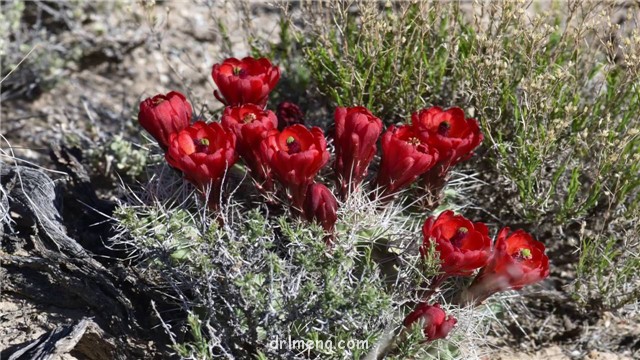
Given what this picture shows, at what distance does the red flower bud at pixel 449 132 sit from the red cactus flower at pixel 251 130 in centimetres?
52

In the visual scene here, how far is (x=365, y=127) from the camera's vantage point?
8.70ft

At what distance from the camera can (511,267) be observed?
2504 millimetres

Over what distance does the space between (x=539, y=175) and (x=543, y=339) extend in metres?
0.69

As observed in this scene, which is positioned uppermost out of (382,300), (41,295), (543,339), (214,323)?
(382,300)

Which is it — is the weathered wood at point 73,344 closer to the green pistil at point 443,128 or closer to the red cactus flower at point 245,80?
the red cactus flower at point 245,80

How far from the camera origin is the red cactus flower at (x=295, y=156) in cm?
252

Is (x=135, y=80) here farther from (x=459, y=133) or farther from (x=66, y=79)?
(x=459, y=133)

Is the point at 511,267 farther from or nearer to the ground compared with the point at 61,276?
farther from the ground

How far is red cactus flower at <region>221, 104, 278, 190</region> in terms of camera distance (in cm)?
267

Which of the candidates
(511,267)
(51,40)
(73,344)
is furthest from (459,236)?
(51,40)

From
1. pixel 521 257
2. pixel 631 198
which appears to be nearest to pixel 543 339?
pixel 631 198

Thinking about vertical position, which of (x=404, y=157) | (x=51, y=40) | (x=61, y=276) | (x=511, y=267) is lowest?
(x=61, y=276)

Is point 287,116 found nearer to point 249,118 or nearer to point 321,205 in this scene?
point 249,118

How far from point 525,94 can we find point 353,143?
0.70 metres
